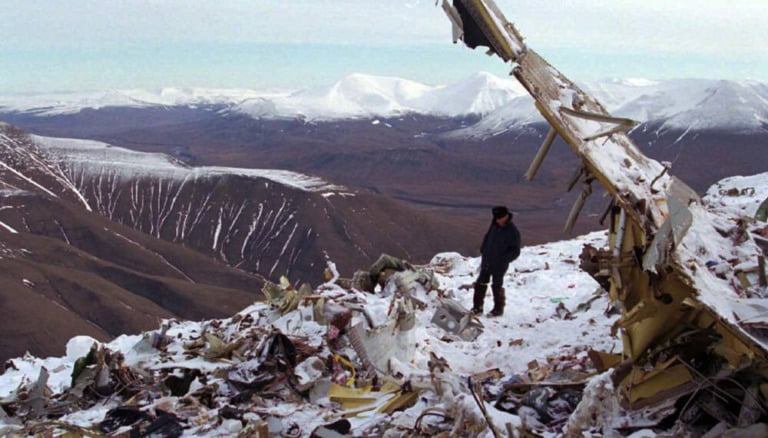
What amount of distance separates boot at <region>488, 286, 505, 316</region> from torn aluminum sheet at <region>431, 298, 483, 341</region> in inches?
18.6

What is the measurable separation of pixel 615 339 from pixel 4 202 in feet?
233

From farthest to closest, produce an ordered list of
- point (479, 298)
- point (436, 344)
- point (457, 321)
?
1. point (479, 298)
2. point (457, 321)
3. point (436, 344)

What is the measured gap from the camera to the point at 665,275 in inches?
122

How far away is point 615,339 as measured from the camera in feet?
17.4

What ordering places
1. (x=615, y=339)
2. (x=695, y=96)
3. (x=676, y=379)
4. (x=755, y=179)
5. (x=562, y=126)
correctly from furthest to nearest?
1. (x=695, y=96)
2. (x=755, y=179)
3. (x=615, y=339)
4. (x=562, y=126)
5. (x=676, y=379)

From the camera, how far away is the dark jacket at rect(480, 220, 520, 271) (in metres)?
7.00

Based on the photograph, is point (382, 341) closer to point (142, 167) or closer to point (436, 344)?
point (436, 344)

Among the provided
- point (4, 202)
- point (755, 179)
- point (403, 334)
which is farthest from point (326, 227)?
point (403, 334)

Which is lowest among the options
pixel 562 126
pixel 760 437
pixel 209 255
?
pixel 209 255

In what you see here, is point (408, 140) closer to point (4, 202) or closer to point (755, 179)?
point (4, 202)

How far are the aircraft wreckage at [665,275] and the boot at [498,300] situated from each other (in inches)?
136

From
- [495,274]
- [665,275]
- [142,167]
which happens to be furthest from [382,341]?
[142,167]

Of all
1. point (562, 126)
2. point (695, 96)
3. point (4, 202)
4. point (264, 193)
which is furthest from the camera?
point (695, 96)

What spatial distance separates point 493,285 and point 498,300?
21 centimetres
